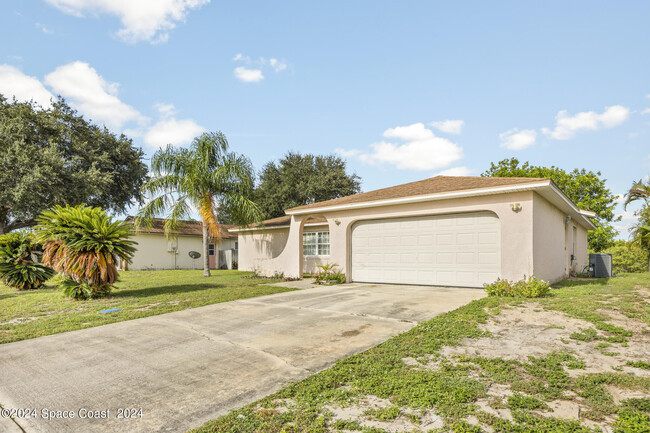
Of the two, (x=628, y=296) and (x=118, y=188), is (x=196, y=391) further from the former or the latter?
(x=118, y=188)

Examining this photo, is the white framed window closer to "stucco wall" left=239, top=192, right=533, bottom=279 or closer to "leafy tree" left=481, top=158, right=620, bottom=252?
"stucco wall" left=239, top=192, right=533, bottom=279

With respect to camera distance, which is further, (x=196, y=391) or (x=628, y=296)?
(x=628, y=296)

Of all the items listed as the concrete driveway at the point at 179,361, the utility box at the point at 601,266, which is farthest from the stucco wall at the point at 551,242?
the concrete driveway at the point at 179,361

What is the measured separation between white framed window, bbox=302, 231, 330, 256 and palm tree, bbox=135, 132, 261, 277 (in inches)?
121

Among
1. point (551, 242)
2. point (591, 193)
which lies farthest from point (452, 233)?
point (591, 193)

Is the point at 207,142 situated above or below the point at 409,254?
above

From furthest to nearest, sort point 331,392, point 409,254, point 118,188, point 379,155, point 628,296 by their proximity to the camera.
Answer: point 379,155
point 118,188
point 409,254
point 628,296
point 331,392

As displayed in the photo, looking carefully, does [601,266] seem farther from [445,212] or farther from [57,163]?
[57,163]

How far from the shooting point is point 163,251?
2397 centimetres

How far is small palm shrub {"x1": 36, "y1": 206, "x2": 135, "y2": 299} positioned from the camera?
875cm

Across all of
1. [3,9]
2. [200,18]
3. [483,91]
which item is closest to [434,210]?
[483,91]

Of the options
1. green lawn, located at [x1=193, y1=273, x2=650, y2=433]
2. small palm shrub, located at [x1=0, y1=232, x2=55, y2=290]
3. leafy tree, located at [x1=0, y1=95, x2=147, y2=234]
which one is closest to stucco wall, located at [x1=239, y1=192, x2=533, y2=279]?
green lawn, located at [x1=193, y1=273, x2=650, y2=433]

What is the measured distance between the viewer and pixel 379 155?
100 feet

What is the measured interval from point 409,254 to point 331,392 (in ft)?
28.7
